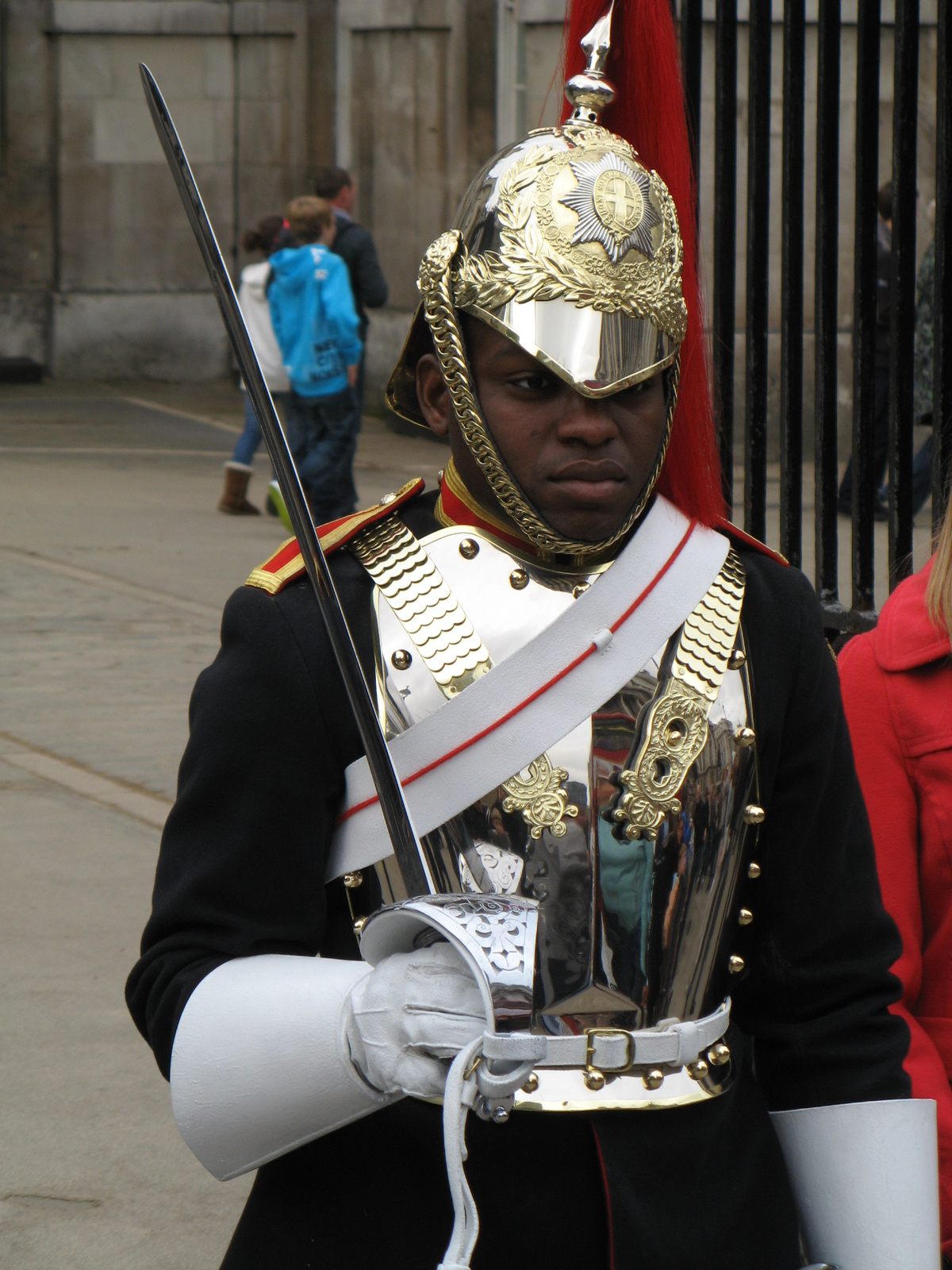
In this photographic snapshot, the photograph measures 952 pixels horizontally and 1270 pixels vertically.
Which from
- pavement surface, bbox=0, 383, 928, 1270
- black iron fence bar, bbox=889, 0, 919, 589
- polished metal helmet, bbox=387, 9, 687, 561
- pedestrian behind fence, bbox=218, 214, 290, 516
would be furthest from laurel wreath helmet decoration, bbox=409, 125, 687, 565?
pedestrian behind fence, bbox=218, 214, 290, 516

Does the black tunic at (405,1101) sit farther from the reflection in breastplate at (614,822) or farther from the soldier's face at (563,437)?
the soldier's face at (563,437)

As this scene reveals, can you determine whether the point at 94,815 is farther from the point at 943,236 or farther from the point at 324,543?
the point at 324,543

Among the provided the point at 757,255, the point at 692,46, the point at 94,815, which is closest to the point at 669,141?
the point at 757,255

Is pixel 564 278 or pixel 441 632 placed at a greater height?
pixel 564 278

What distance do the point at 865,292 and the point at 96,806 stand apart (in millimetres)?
2913

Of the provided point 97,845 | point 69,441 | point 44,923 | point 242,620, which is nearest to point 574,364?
point 242,620

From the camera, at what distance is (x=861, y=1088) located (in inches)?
68.9

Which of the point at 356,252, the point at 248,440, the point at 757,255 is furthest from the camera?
the point at 356,252

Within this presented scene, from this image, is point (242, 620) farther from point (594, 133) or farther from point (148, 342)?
point (148, 342)

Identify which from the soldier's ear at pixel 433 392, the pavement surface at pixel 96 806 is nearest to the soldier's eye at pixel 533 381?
the soldier's ear at pixel 433 392

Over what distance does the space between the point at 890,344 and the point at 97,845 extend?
106 inches

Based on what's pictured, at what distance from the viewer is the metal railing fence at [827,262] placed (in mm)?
3082

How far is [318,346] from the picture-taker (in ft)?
28.9

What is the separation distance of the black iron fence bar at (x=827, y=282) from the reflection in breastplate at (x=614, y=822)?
1.58 m
